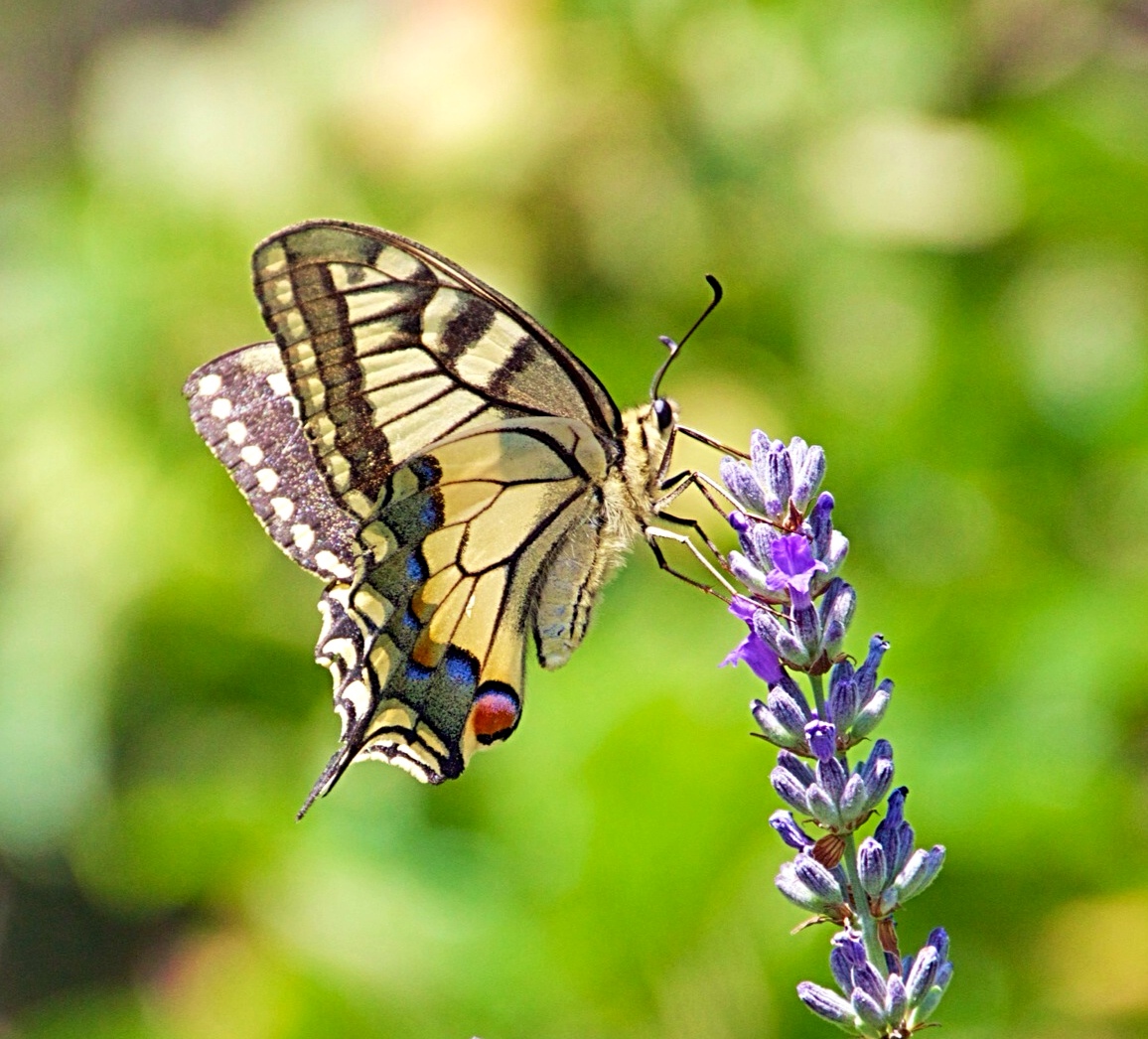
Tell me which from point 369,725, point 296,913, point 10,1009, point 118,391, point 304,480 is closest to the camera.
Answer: point 369,725

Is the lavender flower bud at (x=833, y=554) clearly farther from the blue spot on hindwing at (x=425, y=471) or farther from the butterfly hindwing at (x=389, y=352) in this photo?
the blue spot on hindwing at (x=425, y=471)

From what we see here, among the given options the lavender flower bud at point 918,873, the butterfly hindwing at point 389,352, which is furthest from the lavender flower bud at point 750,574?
the butterfly hindwing at point 389,352

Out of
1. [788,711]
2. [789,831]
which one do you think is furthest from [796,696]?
[789,831]

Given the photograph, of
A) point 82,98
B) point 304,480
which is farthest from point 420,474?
point 82,98

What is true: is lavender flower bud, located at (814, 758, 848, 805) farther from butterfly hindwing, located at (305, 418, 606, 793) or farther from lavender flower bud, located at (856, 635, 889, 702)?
butterfly hindwing, located at (305, 418, 606, 793)

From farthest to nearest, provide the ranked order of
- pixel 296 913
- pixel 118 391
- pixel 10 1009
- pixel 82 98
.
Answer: pixel 82 98, pixel 10 1009, pixel 118 391, pixel 296 913

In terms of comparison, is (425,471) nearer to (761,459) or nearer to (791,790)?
(761,459)

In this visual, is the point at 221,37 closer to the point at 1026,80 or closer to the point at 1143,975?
the point at 1026,80
